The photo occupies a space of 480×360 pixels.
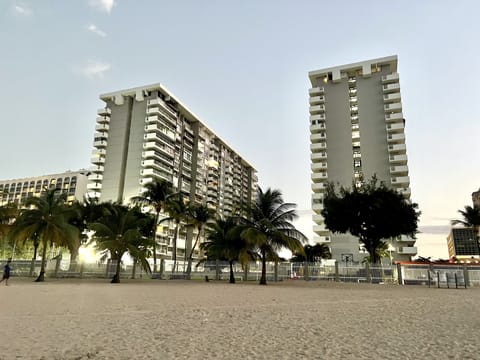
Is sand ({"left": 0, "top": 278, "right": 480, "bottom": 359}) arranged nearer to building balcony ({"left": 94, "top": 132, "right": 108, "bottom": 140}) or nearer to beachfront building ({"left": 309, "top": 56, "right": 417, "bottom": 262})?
beachfront building ({"left": 309, "top": 56, "right": 417, "bottom": 262})

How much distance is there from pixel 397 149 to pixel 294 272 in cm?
4110

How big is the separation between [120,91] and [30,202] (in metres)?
62.1

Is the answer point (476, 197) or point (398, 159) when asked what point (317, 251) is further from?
point (476, 197)

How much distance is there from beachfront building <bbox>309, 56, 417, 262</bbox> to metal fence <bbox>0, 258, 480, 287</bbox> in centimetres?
3009

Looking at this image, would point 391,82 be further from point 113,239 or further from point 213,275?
point 113,239

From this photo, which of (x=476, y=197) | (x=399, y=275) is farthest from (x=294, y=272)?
(x=476, y=197)

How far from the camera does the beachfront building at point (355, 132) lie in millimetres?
63406

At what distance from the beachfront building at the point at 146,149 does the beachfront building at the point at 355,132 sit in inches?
955

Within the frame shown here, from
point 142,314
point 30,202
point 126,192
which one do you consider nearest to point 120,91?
point 126,192

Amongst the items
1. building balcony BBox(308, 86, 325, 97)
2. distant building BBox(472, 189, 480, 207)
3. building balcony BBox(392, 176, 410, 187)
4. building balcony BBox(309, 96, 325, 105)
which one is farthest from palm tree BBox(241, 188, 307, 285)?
distant building BBox(472, 189, 480, 207)

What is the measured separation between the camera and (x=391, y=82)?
222 feet

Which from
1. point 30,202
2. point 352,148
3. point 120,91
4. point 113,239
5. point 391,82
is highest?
point 120,91

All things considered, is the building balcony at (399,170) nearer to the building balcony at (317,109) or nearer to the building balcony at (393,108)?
the building balcony at (393,108)

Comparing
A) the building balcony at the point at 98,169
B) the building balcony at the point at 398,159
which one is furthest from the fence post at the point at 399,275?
the building balcony at the point at 98,169
